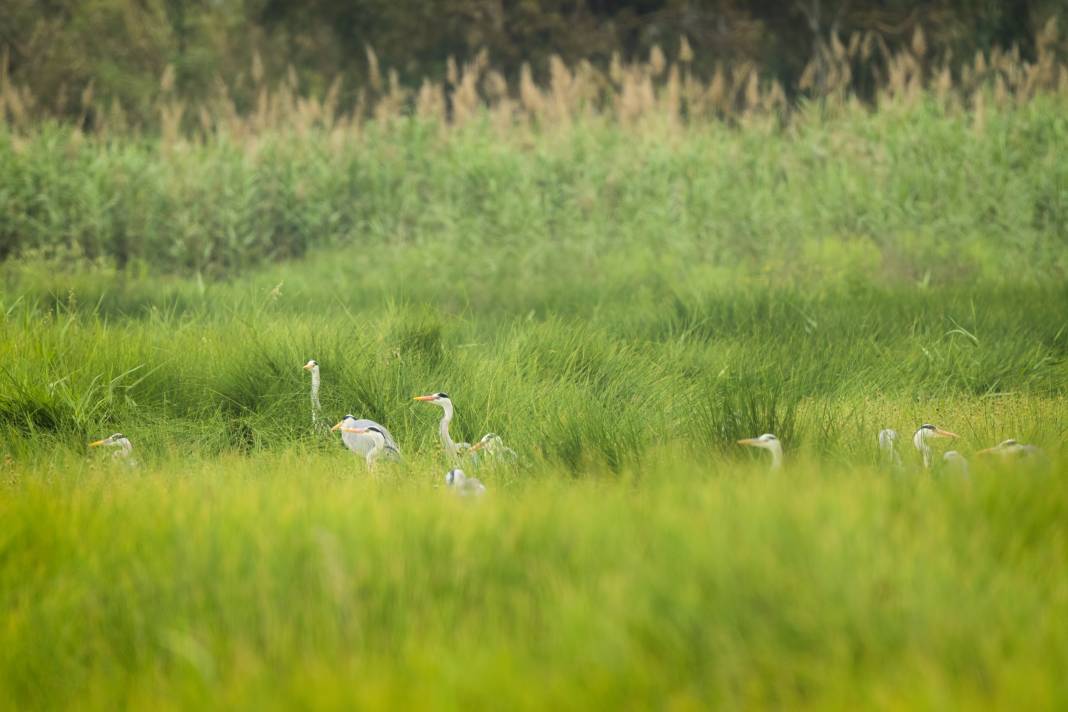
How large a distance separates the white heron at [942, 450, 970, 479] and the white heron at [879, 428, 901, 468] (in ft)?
0.56

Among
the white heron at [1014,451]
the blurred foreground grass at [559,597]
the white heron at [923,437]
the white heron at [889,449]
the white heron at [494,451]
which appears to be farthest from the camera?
the white heron at [494,451]

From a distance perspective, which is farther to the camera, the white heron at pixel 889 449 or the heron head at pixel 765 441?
the white heron at pixel 889 449

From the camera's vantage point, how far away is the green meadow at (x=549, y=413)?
242cm

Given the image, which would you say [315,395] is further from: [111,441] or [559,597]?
[559,597]

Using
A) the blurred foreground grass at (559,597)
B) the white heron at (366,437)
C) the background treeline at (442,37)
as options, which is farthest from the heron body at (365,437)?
the background treeline at (442,37)

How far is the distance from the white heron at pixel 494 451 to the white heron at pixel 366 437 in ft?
1.10

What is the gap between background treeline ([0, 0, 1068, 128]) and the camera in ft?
70.9

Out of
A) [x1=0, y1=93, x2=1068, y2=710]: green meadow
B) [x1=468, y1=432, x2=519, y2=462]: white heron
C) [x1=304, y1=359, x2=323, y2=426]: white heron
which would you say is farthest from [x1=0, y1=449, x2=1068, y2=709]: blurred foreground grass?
[x1=304, y1=359, x2=323, y2=426]: white heron

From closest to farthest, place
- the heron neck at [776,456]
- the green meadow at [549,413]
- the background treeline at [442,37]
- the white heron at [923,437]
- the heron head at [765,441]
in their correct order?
the green meadow at [549,413] → the heron neck at [776,456] → the heron head at [765,441] → the white heron at [923,437] → the background treeline at [442,37]

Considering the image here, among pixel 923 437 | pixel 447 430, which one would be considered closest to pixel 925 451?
pixel 923 437

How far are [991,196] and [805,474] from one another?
24.8 feet

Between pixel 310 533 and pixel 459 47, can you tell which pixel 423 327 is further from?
pixel 459 47

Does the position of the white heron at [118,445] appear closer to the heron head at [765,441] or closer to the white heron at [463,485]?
the white heron at [463,485]

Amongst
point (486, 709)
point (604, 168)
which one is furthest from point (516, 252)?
point (486, 709)
